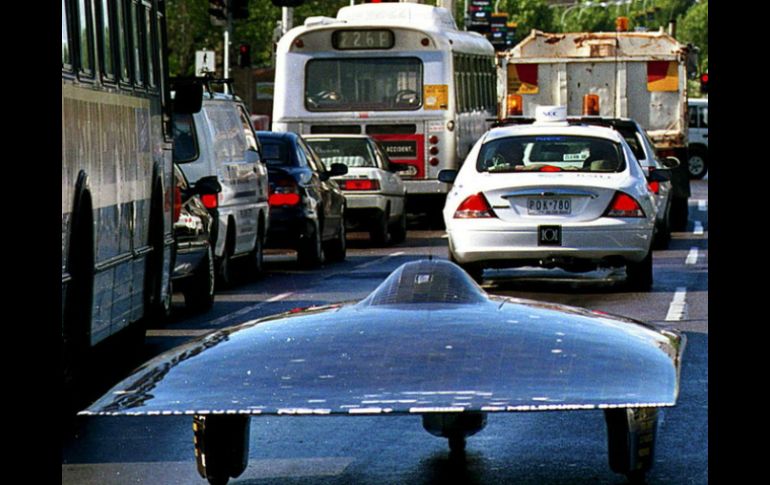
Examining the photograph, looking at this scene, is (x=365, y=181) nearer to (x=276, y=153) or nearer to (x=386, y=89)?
(x=276, y=153)

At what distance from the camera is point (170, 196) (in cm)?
1488

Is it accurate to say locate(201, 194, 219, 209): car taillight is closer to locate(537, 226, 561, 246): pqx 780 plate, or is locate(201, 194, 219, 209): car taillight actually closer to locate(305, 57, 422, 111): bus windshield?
locate(537, 226, 561, 246): pqx 780 plate

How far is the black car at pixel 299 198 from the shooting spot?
22703 mm

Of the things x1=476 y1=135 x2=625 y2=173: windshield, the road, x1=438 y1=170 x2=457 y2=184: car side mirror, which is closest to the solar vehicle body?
the road

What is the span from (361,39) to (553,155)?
44.5 ft

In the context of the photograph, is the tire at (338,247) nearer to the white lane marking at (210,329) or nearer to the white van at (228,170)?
the white van at (228,170)

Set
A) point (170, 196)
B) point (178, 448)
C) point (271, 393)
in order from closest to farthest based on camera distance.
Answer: point (271, 393) < point (178, 448) < point (170, 196)

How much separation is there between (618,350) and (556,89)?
30840mm

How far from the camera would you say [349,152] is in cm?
2755

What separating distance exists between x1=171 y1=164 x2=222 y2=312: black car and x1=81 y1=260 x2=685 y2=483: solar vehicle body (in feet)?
29.1

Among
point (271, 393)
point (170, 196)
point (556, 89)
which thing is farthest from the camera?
point (556, 89)
